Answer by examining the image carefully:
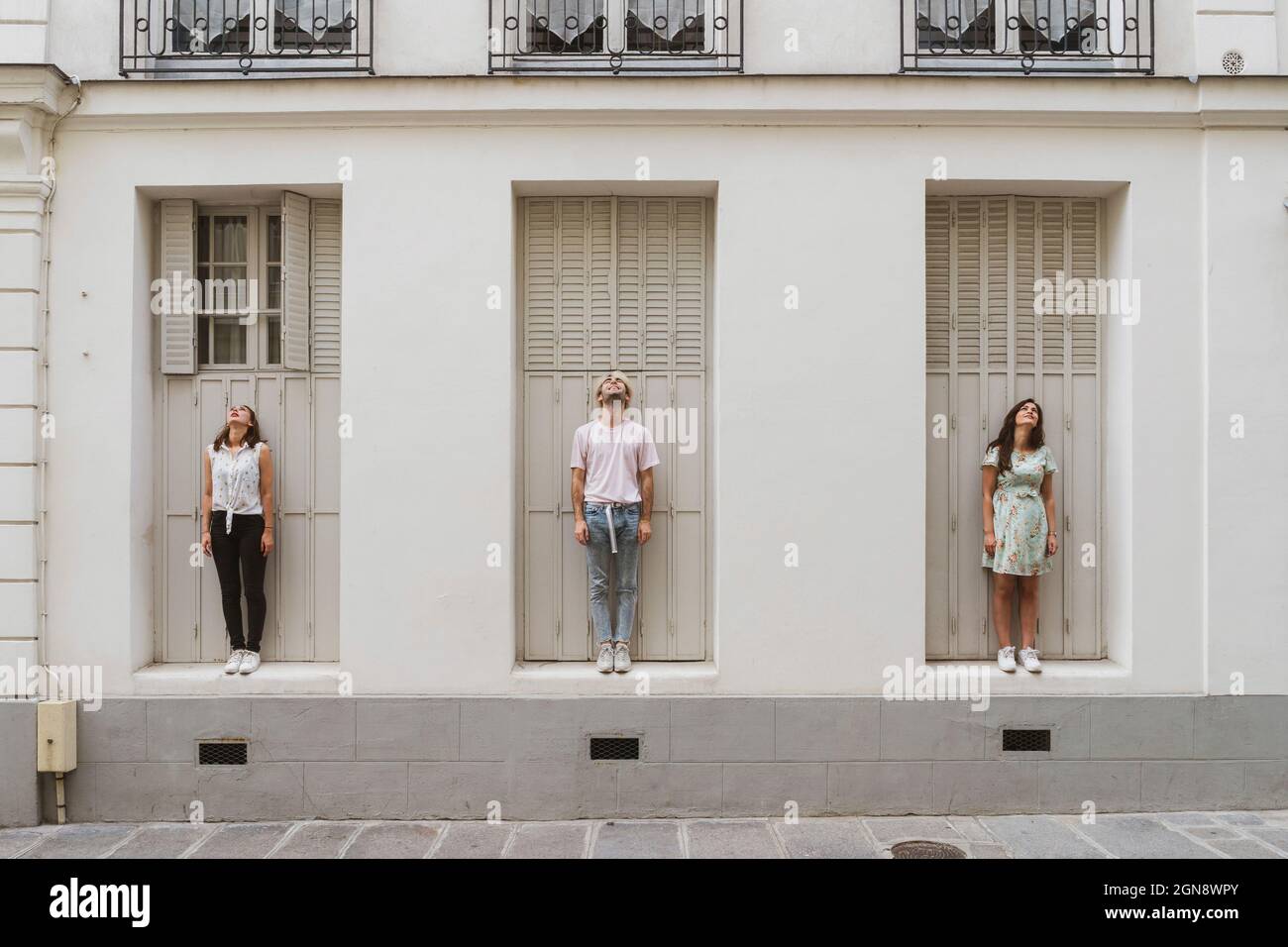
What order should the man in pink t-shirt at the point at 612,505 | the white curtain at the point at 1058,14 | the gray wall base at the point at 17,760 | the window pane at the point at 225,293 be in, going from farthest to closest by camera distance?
the window pane at the point at 225,293
the white curtain at the point at 1058,14
the man in pink t-shirt at the point at 612,505
the gray wall base at the point at 17,760

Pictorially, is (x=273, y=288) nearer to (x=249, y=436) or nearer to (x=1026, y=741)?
(x=249, y=436)

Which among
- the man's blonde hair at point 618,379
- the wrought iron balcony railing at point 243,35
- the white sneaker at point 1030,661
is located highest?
the wrought iron balcony railing at point 243,35

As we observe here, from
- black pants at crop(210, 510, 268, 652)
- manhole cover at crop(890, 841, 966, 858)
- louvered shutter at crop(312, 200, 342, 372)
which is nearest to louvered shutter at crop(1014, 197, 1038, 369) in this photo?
manhole cover at crop(890, 841, 966, 858)

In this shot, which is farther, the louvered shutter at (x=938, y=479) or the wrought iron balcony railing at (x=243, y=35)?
the louvered shutter at (x=938, y=479)

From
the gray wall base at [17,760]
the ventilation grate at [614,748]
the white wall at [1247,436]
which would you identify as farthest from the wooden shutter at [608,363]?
the white wall at [1247,436]

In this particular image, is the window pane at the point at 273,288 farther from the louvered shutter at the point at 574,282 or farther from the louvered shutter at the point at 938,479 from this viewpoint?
the louvered shutter at the point at 938,479

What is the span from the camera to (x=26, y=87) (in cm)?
622

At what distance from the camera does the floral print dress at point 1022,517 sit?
6598 mm

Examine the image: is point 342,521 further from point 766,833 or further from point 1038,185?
point 1038,185

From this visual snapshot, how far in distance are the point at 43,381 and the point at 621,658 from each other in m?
4.55

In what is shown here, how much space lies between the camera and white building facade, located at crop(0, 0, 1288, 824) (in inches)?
253

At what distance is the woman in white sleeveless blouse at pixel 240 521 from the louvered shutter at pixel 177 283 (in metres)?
0.60

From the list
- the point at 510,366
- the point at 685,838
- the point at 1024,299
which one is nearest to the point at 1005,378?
the point at 1024,299
